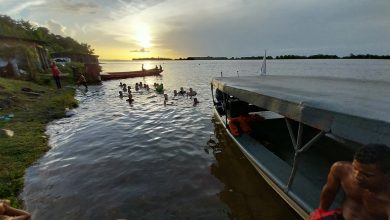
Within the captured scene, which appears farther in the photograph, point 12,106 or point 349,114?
point 12,106

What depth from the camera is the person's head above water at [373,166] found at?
319 centimetres

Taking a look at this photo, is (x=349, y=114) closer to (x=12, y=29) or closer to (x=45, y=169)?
(x=45, y=169)

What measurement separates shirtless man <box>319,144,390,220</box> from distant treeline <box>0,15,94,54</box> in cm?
5126

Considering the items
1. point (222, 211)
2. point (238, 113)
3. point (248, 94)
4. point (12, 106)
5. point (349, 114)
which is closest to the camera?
point (349, 114)

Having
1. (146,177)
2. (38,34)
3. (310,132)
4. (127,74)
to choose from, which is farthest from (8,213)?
(38,34)

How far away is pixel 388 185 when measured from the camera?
11.1ft

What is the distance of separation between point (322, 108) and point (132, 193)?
616cm

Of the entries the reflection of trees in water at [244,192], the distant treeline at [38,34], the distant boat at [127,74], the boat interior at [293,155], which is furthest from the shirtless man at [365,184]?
the distant treeline at [38,34]

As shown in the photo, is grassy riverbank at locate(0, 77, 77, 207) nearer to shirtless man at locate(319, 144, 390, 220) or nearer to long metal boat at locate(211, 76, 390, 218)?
long metal boat at locate(211, 76, 390, 218)

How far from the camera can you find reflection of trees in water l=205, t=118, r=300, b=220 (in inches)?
266

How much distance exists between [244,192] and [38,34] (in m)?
79.9

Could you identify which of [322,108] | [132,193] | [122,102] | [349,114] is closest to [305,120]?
[322,108]

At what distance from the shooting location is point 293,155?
8.87 meters

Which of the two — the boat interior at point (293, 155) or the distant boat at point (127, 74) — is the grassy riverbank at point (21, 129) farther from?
the distant boat at point (127, 74)
